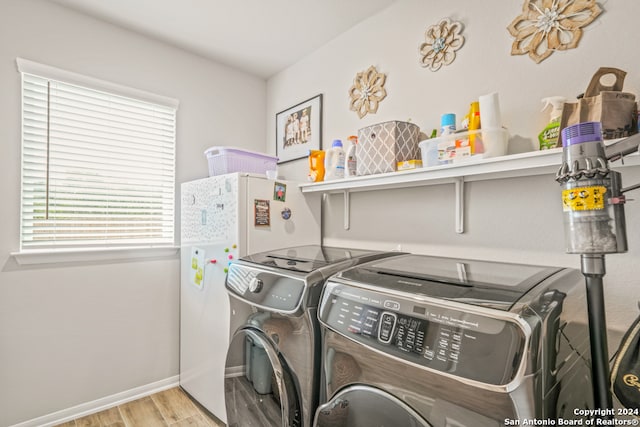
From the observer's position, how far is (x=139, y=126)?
222 cm

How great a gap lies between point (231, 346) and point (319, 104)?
169 centimetres

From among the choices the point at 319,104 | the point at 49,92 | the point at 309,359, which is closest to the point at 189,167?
the point at 49,92

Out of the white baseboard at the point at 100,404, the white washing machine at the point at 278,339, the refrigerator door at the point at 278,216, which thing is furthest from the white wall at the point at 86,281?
the white washing machine at the point at 278,339

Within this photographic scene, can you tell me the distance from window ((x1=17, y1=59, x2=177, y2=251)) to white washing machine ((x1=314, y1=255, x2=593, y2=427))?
5.74 feet

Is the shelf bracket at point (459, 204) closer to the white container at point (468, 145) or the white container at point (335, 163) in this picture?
the white container at point (468, 145)

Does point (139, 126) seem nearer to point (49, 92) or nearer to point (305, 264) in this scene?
point (49, 92)

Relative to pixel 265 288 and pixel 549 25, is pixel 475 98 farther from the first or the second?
pixel 265 288

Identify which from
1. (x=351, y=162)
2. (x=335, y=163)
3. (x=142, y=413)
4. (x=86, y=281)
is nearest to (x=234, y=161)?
(x=335, y=163)

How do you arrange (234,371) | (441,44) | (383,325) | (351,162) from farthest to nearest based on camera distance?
(351,162) < (441,44) < (234,371) < (383,325)

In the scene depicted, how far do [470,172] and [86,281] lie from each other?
2270 millimetres

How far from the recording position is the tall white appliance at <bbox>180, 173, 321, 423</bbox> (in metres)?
1.76

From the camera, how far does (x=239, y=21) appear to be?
2041mm

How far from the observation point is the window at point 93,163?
1849 millimetres

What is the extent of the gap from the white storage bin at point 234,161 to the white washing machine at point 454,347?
3.98 feet
